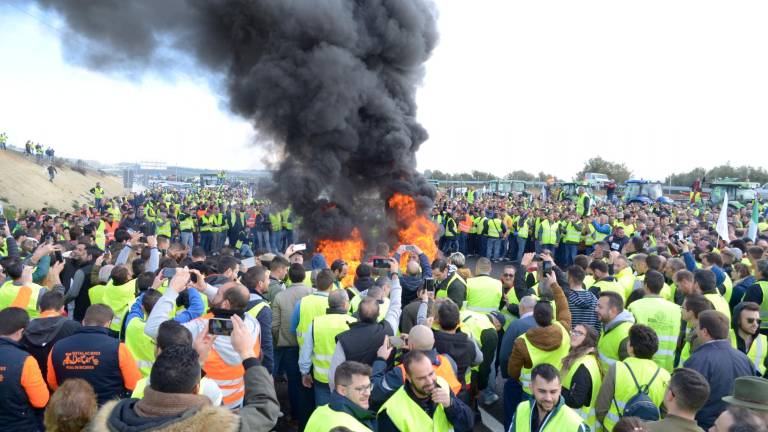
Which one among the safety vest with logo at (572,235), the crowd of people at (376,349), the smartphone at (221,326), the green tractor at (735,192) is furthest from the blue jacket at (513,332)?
the green tractor at (735,192)

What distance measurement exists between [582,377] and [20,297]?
18.6ft

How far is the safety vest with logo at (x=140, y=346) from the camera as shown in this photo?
4340mm

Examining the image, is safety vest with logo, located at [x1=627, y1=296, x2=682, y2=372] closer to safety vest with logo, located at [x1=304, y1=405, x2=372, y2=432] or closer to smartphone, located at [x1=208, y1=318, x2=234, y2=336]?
safety vest with logo, located at [x1=304, y1=405, x2=372, y2=432]

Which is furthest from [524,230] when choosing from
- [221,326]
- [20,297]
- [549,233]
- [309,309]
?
[221,326]

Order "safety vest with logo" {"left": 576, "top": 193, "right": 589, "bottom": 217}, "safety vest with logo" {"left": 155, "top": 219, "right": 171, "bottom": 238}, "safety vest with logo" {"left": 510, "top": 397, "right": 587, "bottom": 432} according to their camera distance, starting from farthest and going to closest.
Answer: "safety vest with logo" {"left": 576, "top": 193, "right": 589, "bottom": 217} → "safety vest with logo" {"left": 155, "top": 219, "right": 171, "bottom": 238} → "safety vest with logo" {"left": 510, "top": 397, "right": 587, "bottom": 432}

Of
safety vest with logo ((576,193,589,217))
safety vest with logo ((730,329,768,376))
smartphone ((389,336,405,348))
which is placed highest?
safety vest with logo ((576,193,589,217))

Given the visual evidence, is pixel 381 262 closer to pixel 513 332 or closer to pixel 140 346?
pixel 513 332

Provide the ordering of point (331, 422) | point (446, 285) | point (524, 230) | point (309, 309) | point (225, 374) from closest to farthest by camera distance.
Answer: point (331, 422) → point (225, 374) → point (309, 309) → point (446, 285) → point (524, 230)

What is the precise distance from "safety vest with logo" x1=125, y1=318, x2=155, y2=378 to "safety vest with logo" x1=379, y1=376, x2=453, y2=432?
241 cm

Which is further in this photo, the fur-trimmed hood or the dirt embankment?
the dirt embankment

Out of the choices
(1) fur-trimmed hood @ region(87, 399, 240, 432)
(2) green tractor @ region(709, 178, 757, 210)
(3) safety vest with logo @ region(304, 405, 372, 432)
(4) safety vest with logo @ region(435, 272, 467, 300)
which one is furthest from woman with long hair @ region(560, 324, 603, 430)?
(2) green tractor @ region(709, 178, 757, 210)

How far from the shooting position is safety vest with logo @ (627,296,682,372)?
4805mm

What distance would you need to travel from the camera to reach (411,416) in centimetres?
303

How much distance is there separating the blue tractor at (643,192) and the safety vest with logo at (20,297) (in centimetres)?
3354
